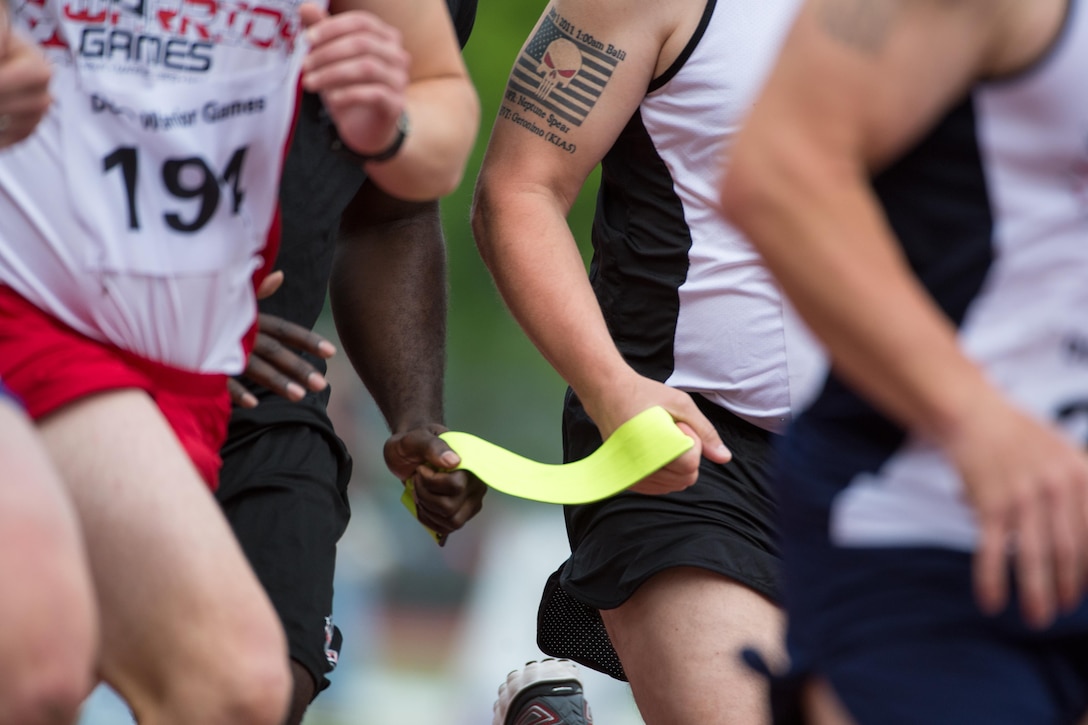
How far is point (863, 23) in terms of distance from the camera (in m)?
1.67

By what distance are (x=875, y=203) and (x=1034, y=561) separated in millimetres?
407

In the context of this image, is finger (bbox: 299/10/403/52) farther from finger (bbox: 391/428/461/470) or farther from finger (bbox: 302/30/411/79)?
finger (bbox: 391/428/461/470)

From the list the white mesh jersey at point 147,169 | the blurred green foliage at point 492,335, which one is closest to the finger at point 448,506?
the white mesh jersey at point 147,169

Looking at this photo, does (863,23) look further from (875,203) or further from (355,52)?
(355,52)

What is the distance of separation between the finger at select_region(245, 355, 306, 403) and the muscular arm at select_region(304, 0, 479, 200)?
0.46 metres

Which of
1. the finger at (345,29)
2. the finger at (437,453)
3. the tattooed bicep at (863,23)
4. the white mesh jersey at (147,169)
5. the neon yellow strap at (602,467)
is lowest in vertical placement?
the finger at (437,453)

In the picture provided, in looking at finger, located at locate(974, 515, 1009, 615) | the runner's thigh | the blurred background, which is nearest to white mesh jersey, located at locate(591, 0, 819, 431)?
the runner's thigh

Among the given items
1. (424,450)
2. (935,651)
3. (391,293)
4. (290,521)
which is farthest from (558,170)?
(935,651)

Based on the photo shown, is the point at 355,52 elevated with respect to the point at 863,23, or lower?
lower

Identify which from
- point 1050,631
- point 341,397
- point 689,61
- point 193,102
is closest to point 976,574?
point 1050,631

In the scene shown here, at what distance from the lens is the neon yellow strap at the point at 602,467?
272 cm

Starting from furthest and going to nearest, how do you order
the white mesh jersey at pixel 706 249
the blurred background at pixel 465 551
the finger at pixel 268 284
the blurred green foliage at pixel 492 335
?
1. the blurred green foliage at pixel 492 335
2. the blurred background at pixel 465 551
3. the white mesh jersey at pixel 706 249
4. the finger at pixel 268 284

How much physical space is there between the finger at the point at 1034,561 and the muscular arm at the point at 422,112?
1.06 m

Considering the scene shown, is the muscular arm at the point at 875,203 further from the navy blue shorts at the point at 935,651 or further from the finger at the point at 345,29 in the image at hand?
the finger at the point at 345,29
